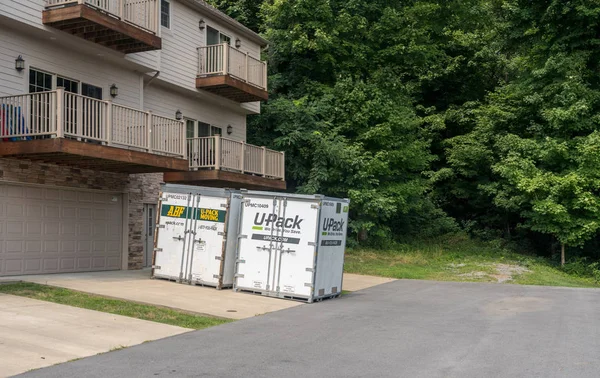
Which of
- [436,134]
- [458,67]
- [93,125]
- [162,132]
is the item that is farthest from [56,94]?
[458,67]

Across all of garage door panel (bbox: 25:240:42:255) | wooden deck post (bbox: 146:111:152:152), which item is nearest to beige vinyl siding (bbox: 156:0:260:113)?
wooden deck post (bbox: 146:111:152:152)

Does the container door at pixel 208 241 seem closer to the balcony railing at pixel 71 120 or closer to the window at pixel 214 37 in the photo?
the balcony railing at pixel 71 120

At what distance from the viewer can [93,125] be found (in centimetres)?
1453

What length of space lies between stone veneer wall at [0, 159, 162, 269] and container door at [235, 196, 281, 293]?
5.21 meters

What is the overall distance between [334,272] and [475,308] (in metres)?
3.35

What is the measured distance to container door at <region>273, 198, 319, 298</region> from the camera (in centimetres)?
1377

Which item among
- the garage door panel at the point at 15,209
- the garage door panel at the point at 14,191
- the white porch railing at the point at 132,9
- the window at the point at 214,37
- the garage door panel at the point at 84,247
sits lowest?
the garage door panel at the point at 84,247

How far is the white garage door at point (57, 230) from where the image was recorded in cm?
1469

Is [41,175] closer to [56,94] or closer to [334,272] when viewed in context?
[56,94]

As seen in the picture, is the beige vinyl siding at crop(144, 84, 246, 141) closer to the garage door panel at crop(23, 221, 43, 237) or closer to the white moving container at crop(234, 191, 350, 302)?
the garage door panel at crop(23, 221, 43, 237)

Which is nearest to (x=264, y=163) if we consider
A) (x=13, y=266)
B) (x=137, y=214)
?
(x=137, y=214)

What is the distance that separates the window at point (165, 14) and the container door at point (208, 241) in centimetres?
764

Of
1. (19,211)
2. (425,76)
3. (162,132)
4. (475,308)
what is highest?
(425,76)

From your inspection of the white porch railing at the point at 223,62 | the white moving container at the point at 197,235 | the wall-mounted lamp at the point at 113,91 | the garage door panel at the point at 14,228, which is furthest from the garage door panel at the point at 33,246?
the white porch railing at the point at 223,62
